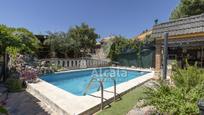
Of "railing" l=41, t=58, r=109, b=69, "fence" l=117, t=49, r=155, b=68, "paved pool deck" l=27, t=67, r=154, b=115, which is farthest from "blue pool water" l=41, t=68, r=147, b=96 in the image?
"paved pool deck" l=27, t=67, r=154, b=115

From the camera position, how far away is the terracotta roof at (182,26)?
23.1ft

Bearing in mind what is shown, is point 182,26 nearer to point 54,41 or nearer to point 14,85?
point 14,85

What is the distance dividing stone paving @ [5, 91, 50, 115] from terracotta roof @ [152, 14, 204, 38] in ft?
22.3

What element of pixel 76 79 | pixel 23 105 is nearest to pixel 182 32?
pixel 23 105

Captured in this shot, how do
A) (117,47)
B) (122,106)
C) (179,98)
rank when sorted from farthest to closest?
(117,47)
(122,106)
(179,98)

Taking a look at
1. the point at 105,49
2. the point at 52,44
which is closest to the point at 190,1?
the point at 105,49

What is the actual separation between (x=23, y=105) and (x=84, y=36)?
18743mm

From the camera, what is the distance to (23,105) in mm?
5977

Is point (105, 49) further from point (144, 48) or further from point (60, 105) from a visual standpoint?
point (60, 105)

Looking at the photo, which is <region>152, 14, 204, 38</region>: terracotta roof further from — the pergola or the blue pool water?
the blue pool water

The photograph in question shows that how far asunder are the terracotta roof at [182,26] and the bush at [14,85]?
7953 mm

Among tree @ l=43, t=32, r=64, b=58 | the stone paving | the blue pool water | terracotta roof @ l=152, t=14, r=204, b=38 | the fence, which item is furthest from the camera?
tree @ l=43, t=32, r=64, b=58

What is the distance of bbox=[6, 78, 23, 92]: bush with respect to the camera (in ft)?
26.4

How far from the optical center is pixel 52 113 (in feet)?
17.5
